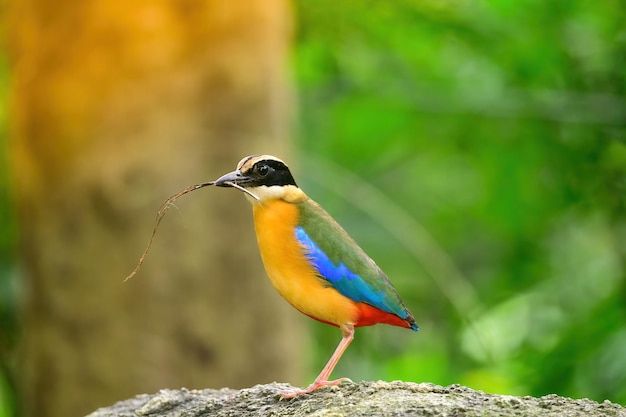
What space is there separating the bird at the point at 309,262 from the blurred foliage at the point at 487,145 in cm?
301

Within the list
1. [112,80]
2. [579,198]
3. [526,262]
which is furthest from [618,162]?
[112,80]

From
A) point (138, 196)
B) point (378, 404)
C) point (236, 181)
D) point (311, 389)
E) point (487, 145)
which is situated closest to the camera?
point (378, 404)

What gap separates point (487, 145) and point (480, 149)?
145 millimetres

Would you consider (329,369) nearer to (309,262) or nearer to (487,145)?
(309,262)

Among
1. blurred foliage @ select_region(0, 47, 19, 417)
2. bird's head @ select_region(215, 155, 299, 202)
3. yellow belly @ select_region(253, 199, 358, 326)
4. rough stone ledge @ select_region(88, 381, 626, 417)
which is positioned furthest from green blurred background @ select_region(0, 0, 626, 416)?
bird's head @ select_region(215, 155, 299, 202)

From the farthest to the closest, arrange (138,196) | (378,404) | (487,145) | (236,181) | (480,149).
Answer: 1. (480,149)
2. (487,145)
3. (138,196)
4. (236,181)
5. (378,404)

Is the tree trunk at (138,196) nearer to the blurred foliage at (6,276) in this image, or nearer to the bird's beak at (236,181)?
the blurred foliage at (6,276)

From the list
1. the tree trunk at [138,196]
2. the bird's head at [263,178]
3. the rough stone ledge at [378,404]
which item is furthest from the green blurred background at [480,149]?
the bird's head at [263,178]

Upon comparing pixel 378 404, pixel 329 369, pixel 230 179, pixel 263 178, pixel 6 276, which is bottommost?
pixel 378 404

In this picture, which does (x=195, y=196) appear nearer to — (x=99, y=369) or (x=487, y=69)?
(x=99, y=369)

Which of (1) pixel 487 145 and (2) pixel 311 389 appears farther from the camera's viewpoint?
(1) pixel 487 145

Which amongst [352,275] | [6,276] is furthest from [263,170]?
[6,276]

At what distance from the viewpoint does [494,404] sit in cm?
296

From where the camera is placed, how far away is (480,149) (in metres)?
7.94
